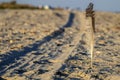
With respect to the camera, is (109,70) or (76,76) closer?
(76,76)

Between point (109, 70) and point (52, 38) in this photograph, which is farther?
point (52, 38)

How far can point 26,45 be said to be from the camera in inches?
635

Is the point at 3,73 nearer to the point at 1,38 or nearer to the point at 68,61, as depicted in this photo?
the point at 68,61

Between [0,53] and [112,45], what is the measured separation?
5.34 m

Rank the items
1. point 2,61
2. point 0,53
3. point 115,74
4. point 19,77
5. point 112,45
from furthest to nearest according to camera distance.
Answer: point 112,45 → point 0,53 → point 2,61 → point 115,74 → point 19,77

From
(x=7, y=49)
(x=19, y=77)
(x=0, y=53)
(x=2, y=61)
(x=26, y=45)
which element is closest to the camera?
(x=19, y=77)

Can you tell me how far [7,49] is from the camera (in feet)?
48.9

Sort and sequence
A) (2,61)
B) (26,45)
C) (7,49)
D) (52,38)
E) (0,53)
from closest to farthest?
(2,61)
(0,53)
(7,49)
(26,45)
(52,38)

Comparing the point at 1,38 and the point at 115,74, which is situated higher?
the point at 1,38

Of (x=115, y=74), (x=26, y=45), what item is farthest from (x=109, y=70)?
(x=26, y=45)

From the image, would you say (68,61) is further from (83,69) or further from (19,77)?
(19,77)

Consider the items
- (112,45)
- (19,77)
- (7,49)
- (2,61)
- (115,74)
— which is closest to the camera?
(19,77)

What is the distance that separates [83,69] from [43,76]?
1.44m

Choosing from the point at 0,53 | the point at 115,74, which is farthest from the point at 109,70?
the point at 0,53
